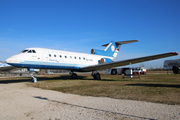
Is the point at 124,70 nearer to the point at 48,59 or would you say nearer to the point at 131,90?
the point at 48,59

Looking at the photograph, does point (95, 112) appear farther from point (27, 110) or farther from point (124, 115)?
point (27, 110)

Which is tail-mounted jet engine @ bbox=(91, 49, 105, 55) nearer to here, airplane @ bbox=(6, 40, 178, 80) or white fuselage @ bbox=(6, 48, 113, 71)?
airplane @ bbox=(6, 40, 178, 80)

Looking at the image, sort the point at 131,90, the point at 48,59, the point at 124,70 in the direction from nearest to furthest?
the point at 131,90 < the point at 48,59 < the point at 124,70

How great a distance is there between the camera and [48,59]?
16.2 m

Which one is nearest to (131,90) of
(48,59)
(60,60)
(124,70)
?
(48,59)

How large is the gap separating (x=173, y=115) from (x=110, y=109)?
6.16ft

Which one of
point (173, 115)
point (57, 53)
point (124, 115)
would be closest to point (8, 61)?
point (57, 53)

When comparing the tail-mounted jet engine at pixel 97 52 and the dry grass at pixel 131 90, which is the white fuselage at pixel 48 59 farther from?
the dry grass at pixel 131 90

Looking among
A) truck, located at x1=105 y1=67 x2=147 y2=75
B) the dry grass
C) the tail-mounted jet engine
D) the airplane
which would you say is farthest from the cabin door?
truck, located at x1=105 y1=67 x2=147 y2=75

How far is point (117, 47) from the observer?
25422 millimetres

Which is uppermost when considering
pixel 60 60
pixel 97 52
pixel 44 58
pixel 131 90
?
pixel 97 52

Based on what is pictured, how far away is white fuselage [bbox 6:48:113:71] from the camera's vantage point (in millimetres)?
14167

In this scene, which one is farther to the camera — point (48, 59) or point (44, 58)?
point (48, 59)

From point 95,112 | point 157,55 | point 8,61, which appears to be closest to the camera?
point 95,112
